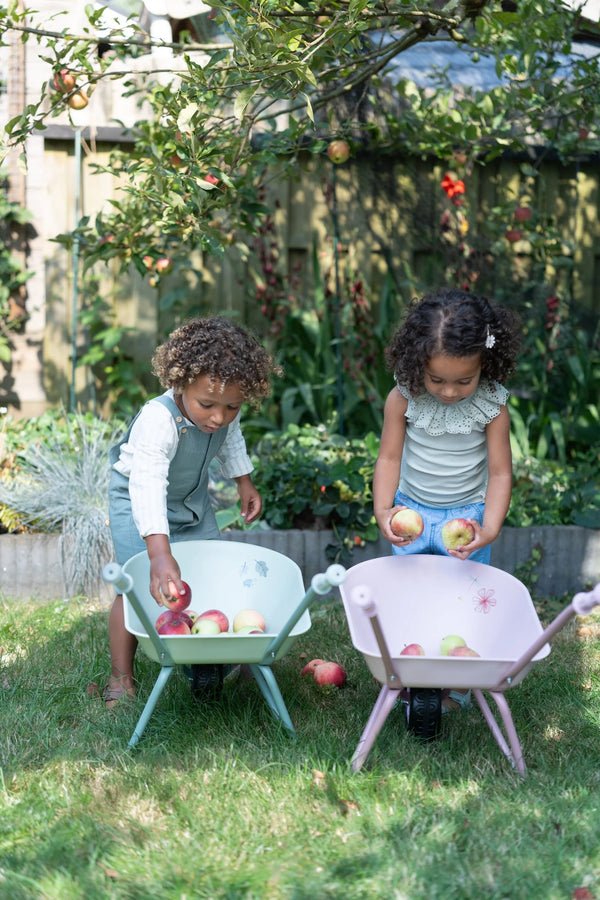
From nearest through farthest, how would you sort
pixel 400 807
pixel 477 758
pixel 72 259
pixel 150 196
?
pixel 400 807
pixel 477 758
pixel 150 196
pixel 72 259

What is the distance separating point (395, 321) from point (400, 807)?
332cm

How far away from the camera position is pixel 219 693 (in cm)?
253

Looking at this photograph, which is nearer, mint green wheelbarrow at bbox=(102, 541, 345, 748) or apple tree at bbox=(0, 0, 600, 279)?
mint green wheelbarrow at bbox=(102, 541, 345, 748)

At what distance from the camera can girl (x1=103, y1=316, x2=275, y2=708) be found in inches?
92.4

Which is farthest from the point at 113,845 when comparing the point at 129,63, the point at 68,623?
the point at 129,63

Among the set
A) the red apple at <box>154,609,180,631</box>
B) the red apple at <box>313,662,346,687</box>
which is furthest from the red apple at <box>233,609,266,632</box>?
the red apple at <box>313,662,346,687</box>

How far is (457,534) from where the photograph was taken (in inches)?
94.9

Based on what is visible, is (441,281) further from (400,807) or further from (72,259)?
(400,807)

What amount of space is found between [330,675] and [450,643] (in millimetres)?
468

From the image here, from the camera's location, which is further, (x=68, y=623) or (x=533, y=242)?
(x=533, y=242)

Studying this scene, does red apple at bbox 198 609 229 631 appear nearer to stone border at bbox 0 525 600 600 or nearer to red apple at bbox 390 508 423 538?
red apple at bbox 390 508 423 538

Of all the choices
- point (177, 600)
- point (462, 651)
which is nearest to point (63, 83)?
point (177, 600)

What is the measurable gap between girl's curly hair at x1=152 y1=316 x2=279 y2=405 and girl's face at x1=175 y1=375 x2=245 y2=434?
0.01 meters

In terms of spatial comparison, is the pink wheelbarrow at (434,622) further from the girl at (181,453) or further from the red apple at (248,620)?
the girl at (181,453)
